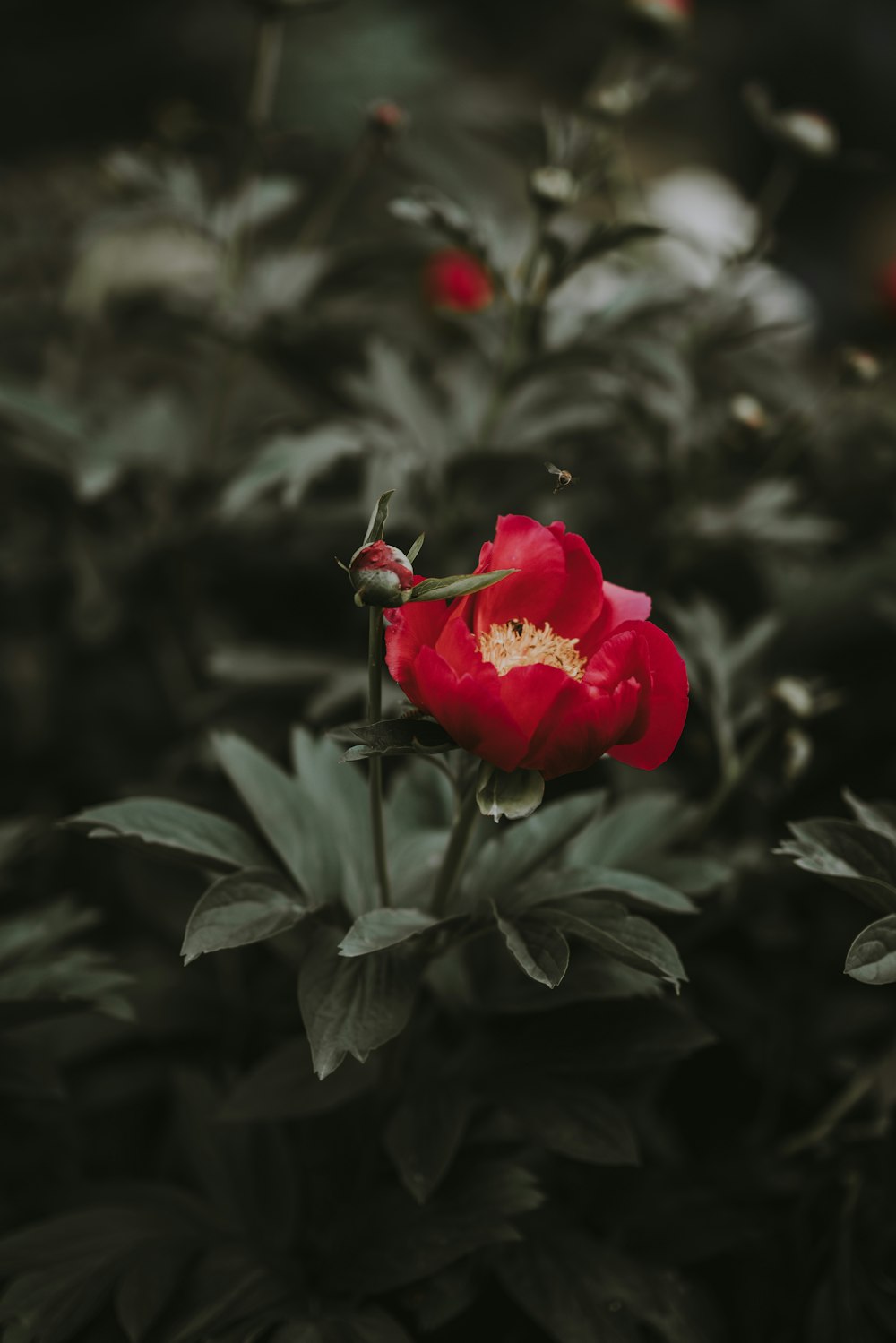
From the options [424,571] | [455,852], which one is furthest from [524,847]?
[424,571]

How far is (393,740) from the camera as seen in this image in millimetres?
518

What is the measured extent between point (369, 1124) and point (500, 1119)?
0.09 metres

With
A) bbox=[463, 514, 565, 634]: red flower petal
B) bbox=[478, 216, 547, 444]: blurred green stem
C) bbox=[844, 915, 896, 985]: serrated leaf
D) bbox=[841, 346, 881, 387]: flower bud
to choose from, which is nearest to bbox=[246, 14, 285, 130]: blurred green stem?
bbox=[478, 216, 547, 444]: blurred green stem

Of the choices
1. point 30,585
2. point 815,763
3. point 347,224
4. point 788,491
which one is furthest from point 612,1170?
point 347,224

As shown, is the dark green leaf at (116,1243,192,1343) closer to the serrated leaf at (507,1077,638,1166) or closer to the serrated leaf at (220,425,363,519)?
the serrated leaf at (507,1077,638,1166)

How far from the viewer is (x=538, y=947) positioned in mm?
557

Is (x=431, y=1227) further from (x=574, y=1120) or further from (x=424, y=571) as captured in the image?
(x=424, y=571)

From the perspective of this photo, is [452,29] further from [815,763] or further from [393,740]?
[393,740]

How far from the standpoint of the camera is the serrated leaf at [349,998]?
0.55 m

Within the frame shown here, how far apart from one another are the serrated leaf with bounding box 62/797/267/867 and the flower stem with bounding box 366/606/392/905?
0.07 m

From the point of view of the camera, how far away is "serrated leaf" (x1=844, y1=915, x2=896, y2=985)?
0.54 m

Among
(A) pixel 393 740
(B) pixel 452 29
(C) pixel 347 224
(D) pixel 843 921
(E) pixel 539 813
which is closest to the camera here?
(A) pixel 393 740

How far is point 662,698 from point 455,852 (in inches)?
5.8

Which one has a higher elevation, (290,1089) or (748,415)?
(748,415)
